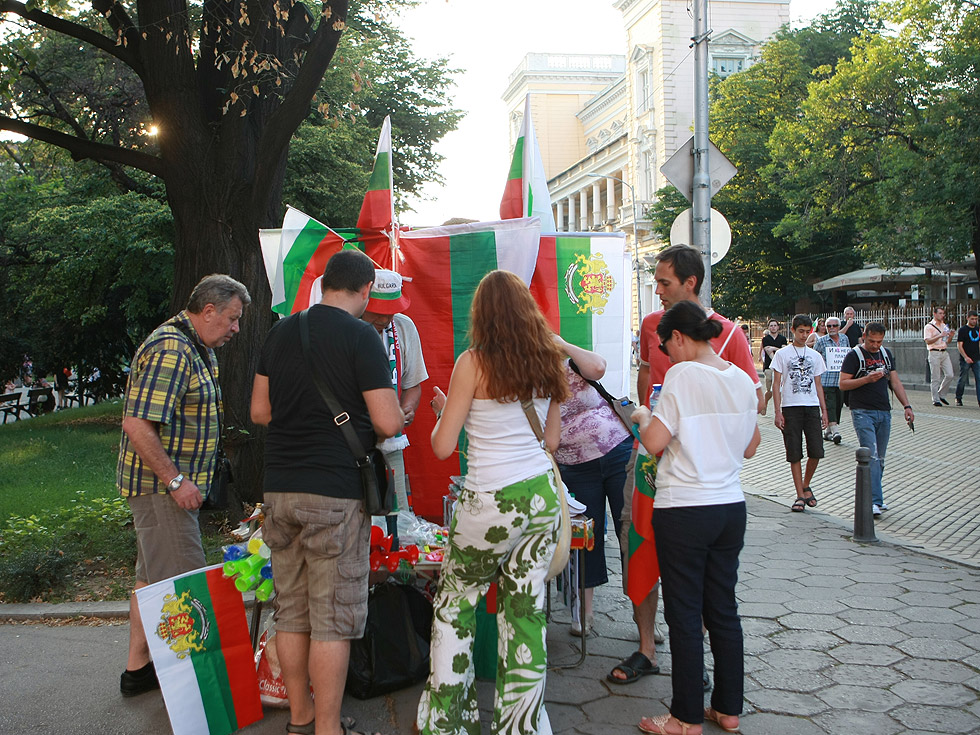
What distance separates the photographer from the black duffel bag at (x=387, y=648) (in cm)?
392

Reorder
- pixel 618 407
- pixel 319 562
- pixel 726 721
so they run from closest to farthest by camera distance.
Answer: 1. pixel 319 562
2. pixel 726 721
3. pixel 618 407

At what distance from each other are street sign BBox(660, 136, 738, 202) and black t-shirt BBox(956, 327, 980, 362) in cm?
1134

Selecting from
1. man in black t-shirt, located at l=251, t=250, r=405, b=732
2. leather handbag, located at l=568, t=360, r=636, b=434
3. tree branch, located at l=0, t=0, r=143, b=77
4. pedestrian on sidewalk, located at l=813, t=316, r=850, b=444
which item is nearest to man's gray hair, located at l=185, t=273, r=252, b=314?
man in black t-shirt, located at l=251, t=250, r=405, b=732

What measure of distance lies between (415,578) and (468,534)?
1.03 meters

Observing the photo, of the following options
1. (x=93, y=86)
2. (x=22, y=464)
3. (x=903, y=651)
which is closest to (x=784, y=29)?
(x=93, y=86)

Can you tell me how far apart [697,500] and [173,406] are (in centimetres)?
230

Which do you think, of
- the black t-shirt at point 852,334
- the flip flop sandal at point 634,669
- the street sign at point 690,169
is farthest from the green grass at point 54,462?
the black t-shirt at point 852,334

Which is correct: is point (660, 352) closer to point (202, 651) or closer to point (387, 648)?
point (387, 648)

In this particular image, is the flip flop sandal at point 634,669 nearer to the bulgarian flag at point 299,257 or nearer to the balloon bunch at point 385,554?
the balloon bunch at point 385,554

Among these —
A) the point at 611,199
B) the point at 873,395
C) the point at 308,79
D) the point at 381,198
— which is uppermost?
the point at 611,199

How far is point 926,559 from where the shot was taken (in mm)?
6492

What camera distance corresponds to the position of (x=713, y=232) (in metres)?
8.69

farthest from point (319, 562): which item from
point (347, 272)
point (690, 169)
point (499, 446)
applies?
point (690, 169)

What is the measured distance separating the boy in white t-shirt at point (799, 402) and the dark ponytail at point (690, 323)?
5.38 metres
